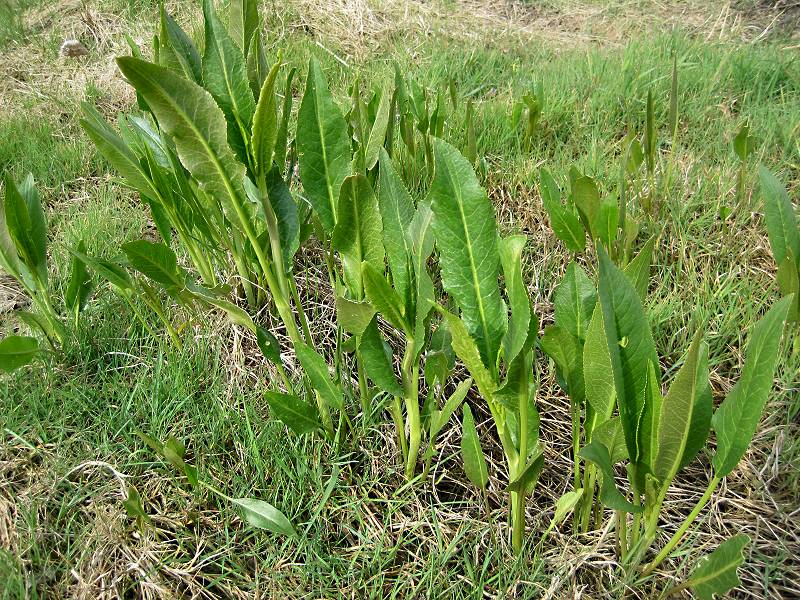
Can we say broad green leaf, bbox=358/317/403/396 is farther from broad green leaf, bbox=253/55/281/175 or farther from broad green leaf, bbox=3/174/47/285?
broad green leaf, bbox=3/174/47/285

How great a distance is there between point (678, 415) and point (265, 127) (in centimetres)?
81

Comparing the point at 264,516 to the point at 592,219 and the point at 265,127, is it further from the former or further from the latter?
the point at 592,219

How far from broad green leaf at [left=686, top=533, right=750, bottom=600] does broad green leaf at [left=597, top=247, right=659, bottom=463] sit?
0.18 m

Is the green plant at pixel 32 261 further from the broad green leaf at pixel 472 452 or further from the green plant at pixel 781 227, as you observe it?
the green plant at pixel 781 227

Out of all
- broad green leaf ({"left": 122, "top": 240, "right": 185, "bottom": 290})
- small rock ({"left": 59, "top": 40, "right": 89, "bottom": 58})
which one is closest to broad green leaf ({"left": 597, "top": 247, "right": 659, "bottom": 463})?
broad green leaf ({"left": 122, "top": 240, "right": 185, "bottom": 290})

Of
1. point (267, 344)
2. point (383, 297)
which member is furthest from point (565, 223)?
point (267, 344)

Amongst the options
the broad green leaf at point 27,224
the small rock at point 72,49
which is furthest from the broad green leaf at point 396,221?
the small rock at point 72,49

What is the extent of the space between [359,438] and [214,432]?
32 centimetres

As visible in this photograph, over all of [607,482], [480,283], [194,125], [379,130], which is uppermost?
[194,125]

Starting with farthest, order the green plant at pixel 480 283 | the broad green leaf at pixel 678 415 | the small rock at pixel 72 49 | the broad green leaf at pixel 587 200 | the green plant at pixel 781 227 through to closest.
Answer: the small rock at pixel 72 49 → the broad green leaf at pixel 587 200 → the green plant at pixel 781 227 → the green plant at pixel 480 283 → the broad green leaf at pixel 678 415

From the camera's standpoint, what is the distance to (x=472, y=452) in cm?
119

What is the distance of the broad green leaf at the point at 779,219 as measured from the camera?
141 cm

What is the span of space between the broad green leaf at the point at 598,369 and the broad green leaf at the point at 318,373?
49 centimetres

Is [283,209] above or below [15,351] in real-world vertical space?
above
